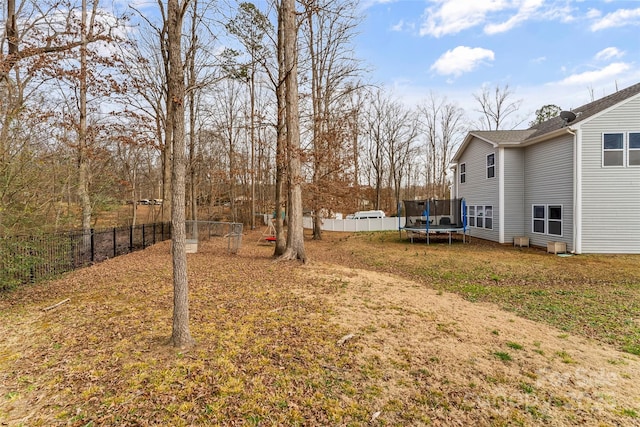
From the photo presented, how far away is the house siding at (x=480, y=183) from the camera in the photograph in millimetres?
14781

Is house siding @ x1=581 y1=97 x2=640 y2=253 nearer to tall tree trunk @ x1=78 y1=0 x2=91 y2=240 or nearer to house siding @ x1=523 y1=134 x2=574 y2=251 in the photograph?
house siding @ x1=523 y1=134 x2=574 y2=251

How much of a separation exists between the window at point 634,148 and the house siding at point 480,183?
4395 millimetres

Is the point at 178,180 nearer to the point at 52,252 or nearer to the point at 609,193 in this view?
→ the point at 52,252

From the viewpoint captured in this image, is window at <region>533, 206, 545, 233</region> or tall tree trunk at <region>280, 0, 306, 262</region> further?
window at <region>533, 206, 545, 233</region>

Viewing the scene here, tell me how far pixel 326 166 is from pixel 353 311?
1106 centimetres

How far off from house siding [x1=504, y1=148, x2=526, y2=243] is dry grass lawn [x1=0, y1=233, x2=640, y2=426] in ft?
24.7

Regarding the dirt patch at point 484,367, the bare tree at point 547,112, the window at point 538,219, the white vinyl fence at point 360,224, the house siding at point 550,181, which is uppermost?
Result: the bare tree at point 547,112

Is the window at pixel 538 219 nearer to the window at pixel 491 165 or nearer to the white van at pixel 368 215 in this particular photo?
the window at pixel 491 165

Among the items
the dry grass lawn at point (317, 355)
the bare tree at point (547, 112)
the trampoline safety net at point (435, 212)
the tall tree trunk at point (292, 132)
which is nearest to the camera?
the dry grass lawn at point (317, 355)

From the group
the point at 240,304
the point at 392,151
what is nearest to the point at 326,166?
the point at 240,304

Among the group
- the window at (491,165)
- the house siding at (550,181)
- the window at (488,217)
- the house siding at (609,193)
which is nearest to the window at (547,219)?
the house siding at (550,181)

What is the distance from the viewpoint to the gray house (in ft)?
35.5

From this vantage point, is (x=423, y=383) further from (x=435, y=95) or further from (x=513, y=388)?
(x=435, y=95)

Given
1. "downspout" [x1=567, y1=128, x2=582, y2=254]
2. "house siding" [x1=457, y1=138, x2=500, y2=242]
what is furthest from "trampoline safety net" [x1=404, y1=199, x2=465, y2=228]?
"downspout" [x1=567, y1=128, x2=582, y2=254]
